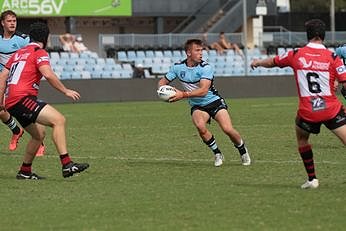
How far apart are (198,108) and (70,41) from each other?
28.9 metres

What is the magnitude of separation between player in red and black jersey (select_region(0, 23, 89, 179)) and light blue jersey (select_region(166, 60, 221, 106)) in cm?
280

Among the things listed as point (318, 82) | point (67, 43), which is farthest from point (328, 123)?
point (67, 43)

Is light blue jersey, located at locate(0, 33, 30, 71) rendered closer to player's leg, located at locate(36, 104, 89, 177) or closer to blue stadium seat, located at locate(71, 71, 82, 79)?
player's leg, located at locate(36, 104, 89, 177)

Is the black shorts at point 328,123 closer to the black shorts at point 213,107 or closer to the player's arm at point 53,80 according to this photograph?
the player's arm at point 53,80

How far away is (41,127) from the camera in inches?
518

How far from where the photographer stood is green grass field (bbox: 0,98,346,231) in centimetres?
A: 961

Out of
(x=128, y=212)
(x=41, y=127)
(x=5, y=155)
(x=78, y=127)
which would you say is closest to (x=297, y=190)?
(x=128, y=212)

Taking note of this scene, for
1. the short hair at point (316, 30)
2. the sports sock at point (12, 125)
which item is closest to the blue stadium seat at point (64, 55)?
the sports sock at point (12, 125)

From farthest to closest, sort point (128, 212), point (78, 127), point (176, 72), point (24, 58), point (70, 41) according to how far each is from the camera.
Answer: point (70, 41) < point (78, 127) < point (176, 72) < point (24, 58) < point (128, 212)

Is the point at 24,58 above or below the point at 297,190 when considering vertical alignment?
above

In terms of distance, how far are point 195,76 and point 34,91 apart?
9.68ft

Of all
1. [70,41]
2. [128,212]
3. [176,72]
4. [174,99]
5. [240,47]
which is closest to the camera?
[128,212]

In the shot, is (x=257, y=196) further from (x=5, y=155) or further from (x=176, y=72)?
(x=5, y=155)

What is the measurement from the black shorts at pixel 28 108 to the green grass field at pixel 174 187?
0.84 m
